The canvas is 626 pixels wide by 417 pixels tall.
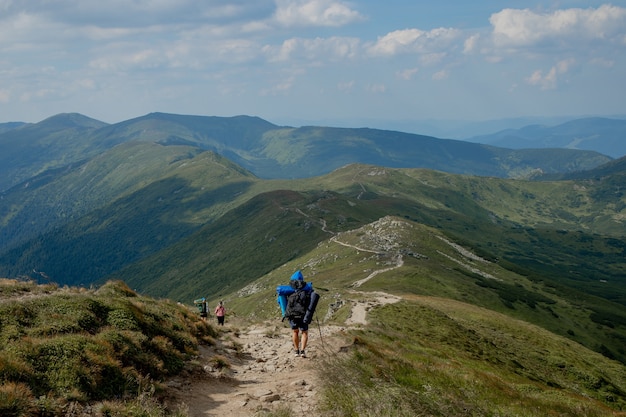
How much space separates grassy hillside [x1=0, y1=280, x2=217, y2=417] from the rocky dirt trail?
1180 millimetres

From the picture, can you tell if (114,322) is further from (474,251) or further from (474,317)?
(474,251)

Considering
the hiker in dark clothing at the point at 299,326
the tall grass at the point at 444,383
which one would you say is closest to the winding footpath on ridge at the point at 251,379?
the hiker in dark clothing at the point at 299,326

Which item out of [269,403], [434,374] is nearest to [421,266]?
[434,374]

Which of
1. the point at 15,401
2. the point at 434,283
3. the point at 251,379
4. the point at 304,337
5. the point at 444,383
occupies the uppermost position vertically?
the point at 15,401

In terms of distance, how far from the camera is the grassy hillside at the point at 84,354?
1360cm

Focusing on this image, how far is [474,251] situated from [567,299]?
133ft

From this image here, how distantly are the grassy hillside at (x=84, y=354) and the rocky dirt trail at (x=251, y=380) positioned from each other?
3.87 ft

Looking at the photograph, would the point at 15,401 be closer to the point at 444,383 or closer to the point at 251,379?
the point at 251,379

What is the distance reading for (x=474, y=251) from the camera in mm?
176500

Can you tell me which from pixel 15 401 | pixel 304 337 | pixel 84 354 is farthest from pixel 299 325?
pixel 15 401

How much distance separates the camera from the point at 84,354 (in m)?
16.2

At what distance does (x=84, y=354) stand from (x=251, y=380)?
7.46 meters

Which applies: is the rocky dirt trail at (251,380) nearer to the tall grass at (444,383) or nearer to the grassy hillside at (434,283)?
the tall grass at (444,383)

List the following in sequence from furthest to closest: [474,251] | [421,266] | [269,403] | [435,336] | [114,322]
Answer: [474,251], [421,266], [435,336], [114,322], [269,403]
